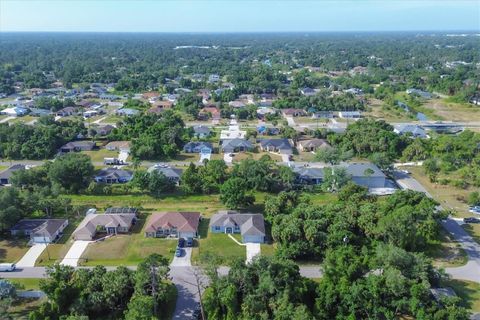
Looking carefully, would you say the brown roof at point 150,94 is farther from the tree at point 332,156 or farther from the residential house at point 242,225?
the residential house at point 242,225

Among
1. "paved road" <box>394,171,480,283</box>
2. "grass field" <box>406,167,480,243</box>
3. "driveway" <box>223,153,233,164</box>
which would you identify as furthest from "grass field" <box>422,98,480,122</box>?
"driveway" <box>223,153,233,164</box>

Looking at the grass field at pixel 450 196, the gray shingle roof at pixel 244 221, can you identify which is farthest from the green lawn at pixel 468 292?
the gray shingle roof at pixel 244 221

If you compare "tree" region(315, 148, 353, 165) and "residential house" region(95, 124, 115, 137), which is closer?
"tree" region(315, 148, 353, 165)

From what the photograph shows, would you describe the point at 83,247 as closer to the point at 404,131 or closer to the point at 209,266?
the point at 209,266

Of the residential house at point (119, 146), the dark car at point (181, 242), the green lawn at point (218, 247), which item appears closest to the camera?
the green lawn at point (218, 247)

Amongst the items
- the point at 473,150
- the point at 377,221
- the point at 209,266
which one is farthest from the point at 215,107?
the point at 209,266

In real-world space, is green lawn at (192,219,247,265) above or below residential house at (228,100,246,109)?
below

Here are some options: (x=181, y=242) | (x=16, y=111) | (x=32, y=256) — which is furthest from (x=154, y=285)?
(x=16, y=111)

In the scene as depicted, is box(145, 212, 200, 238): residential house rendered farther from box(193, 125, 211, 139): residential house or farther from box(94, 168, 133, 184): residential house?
box(193, 125, 211, 139): residential house
